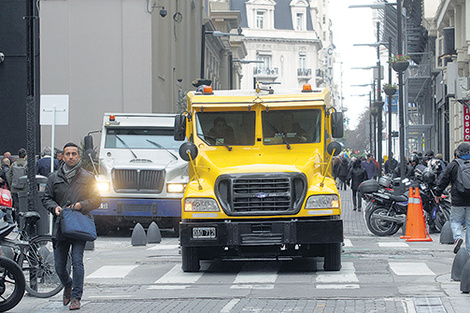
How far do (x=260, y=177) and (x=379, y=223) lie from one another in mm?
7487

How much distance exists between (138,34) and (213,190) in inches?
802

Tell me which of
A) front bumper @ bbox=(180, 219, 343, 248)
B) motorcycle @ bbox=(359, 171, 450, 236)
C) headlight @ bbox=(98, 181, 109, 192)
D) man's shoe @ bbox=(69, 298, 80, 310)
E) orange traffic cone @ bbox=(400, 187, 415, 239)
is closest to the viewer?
man's shoe @ bbox=(69, 298, 80, 310)

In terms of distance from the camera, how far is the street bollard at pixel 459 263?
36.0 ft

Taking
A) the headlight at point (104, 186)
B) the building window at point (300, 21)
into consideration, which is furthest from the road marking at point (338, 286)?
the building window at point (300, 21)

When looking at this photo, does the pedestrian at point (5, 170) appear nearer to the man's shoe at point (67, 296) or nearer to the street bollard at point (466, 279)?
the man's shoe at point (67, 296)

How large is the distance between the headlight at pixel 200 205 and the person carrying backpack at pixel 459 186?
4064 mm

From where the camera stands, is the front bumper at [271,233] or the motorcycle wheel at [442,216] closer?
the front bumper at [271,233]

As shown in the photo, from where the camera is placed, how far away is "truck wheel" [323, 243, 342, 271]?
1249cm

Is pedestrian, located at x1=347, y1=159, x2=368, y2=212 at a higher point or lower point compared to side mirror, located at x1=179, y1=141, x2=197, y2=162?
lower

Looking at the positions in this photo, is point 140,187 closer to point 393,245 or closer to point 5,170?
point 393,245

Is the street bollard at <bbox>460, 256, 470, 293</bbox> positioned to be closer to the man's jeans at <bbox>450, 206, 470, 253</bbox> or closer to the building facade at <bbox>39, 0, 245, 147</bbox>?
the man's jeans at <bbox>450, 206, 470, 253</bbox>

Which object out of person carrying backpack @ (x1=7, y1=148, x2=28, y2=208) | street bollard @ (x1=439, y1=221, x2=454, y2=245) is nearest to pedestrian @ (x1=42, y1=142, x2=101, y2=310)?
street bollard @ (x1=439, y1=221, x2=454, y2=245)

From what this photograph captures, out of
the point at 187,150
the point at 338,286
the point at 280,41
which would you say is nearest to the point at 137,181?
the point at 187,150

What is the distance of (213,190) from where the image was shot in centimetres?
1236
